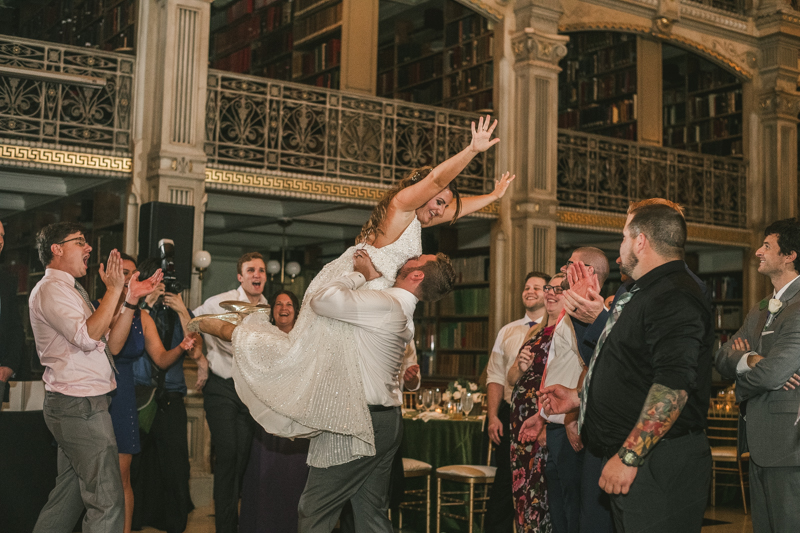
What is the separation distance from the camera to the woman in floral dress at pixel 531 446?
4184mm

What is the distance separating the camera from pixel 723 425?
25.0ft

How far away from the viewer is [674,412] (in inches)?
94.4

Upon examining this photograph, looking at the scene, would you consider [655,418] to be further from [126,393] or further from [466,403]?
[466,403]

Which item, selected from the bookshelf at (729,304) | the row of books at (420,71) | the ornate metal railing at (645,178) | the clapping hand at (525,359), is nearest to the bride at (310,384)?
the clapping hand at (525,359)

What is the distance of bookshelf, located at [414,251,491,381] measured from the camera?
10.3 m

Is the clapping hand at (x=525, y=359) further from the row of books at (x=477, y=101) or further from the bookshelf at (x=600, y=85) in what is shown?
the bookshelf at (x=600, y=85)

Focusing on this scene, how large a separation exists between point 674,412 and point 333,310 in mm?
1174

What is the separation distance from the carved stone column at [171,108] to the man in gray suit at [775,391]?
525 centimetres

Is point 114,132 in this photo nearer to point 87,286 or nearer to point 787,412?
point 87,286

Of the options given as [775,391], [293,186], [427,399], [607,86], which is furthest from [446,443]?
[607,86]

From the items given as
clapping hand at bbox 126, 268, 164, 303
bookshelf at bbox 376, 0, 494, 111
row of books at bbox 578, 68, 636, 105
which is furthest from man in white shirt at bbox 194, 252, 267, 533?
row of books at bbox 578, 68, 636, 105

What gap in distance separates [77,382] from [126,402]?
22.8 inches

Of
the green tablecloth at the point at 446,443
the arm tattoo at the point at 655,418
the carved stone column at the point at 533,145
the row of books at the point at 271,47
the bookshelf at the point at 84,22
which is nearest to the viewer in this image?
the arm tattoo at the point at 655,418

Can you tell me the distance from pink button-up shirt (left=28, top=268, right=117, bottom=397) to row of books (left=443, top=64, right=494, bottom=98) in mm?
7152
